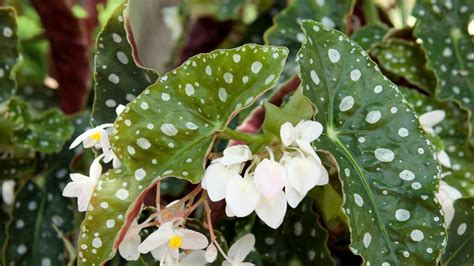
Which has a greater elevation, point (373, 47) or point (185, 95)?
point (185, 95)

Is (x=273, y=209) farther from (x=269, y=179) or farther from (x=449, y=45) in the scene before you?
(x=449, y=45)

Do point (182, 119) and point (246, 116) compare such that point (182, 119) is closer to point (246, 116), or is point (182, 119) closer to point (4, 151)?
point (246, 116)

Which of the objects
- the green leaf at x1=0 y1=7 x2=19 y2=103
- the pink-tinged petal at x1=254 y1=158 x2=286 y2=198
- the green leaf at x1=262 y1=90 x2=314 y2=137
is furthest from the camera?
the green leaf at x1=0 y1=7 x2=19 y2=103

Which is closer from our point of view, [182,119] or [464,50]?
[182,119]

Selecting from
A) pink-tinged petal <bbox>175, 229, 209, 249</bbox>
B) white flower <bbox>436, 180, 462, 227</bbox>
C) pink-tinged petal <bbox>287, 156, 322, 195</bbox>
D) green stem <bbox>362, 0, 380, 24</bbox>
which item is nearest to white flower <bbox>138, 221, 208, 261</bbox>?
pink-tinged petal <bbox>175, 229, 209, 249</bbox>

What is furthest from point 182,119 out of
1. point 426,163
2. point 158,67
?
point 158,67

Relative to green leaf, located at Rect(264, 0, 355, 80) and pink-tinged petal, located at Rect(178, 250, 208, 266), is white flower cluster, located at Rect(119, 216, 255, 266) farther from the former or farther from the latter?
green leaf, located at Rect(264, 0, 355, 80)

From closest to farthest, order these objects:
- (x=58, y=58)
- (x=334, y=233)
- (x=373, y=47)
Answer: (x=334, y=233) → (x=373, y=47) → (x=58, y=58)
